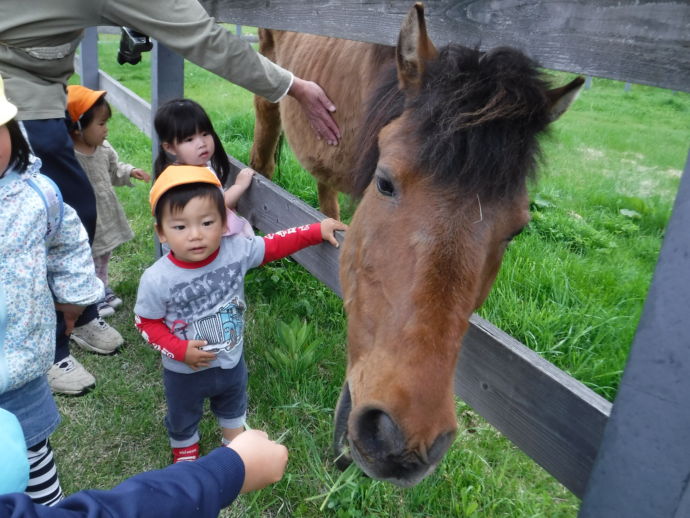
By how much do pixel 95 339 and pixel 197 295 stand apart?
150 cm

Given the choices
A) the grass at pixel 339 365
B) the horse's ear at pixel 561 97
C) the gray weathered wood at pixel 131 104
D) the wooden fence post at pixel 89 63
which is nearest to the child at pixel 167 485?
the grass at pixel 339 365

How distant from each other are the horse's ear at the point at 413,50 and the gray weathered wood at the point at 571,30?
0.34 feet

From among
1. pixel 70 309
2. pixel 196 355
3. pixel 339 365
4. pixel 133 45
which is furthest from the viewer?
pixel 133 45

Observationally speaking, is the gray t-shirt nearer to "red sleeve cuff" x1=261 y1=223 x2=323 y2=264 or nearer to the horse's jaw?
"red sleeve cuff" x1=261 y1=223 x2=323 y2=264

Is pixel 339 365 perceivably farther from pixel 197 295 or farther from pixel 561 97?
pixel 561 97

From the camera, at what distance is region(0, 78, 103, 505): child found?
177cm

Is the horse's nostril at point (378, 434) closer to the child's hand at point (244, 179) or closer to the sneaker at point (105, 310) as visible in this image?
the child's hand at point (244, 179)

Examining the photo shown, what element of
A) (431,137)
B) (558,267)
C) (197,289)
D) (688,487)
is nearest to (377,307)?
(431,137)

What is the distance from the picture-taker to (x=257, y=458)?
1.42 metres

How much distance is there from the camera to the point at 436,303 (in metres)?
1.46

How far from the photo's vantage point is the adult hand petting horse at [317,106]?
2756mm

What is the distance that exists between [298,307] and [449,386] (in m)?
2.40

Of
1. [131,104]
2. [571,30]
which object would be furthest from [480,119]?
[131,104]

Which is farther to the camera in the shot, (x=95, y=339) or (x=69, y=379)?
(x=95, y=339)
